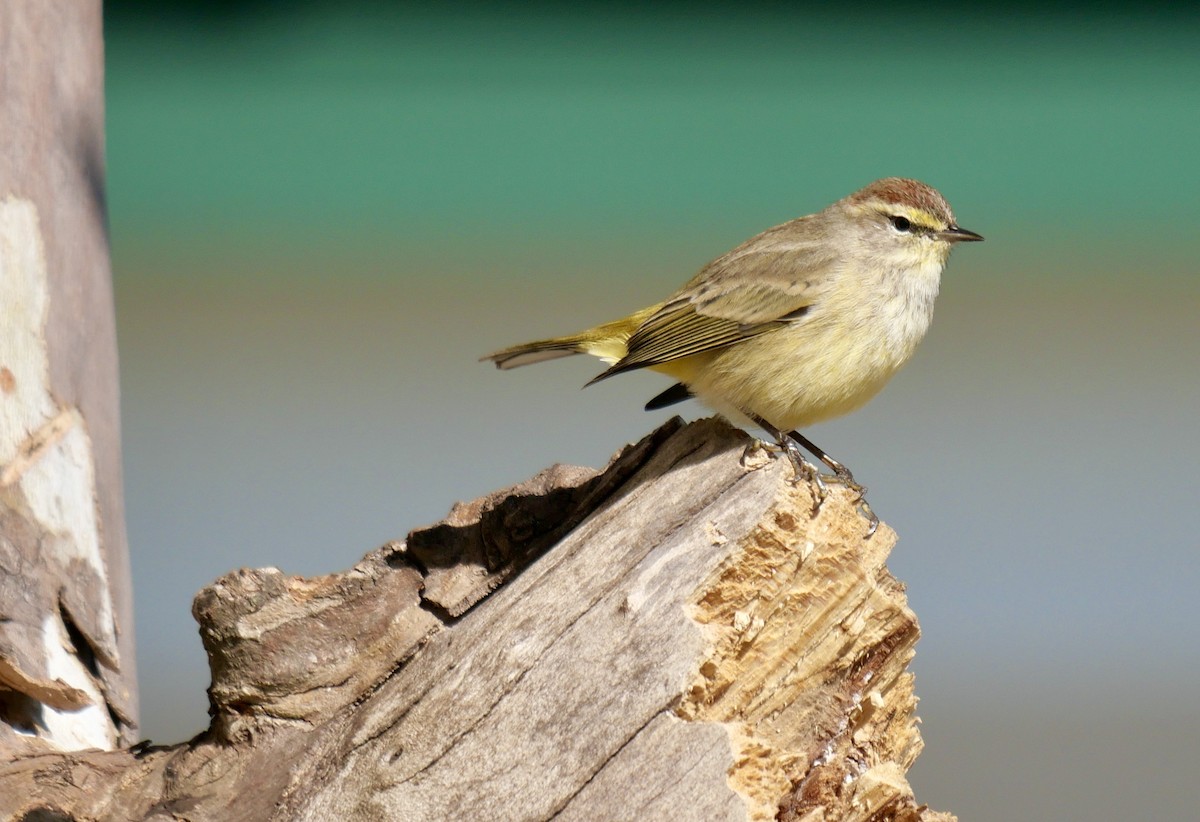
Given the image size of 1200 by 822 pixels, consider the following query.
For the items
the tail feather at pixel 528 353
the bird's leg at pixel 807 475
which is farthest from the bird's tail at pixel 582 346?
the bird's leg at pixel 807 475

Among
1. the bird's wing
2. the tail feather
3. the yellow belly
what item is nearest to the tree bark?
the tail feather

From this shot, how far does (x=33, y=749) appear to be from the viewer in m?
3.15

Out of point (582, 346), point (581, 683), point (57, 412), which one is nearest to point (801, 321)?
point (582, 346)

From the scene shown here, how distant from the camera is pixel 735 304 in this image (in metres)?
4.36

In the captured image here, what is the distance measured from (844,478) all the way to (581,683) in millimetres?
1587

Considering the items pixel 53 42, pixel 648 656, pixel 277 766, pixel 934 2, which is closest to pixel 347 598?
pixel 277 766

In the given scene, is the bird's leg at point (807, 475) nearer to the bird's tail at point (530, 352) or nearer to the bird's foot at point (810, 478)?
the bird's foot at point (810, 478)

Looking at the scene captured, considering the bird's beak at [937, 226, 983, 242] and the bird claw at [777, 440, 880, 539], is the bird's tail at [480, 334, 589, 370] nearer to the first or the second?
the bird claw at [777, 440, 880, 539]

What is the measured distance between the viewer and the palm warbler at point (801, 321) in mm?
4082

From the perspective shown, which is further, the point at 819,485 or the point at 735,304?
the point at 735,304

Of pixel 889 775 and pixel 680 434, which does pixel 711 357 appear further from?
pixel 889 775

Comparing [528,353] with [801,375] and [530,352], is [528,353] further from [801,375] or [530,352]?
[801,375]

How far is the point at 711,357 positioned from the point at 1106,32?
4.34m

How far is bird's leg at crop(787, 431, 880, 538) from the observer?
10.4 feet
